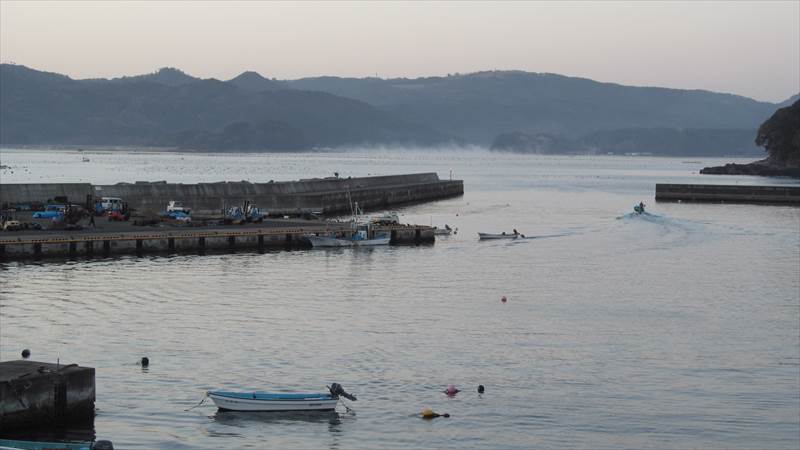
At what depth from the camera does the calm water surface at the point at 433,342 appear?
38219 mm

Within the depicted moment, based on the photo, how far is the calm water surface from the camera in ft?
125

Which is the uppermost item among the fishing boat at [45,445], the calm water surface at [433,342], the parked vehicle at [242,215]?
the parked vehicle at [242,215]

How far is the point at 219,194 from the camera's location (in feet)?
379

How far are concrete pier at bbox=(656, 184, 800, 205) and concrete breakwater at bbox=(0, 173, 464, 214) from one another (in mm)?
48437

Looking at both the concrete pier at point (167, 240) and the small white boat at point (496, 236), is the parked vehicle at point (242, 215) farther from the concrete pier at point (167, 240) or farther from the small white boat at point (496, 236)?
the small white boat at point (496, 236)

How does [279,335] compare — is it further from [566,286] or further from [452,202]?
[452,202]

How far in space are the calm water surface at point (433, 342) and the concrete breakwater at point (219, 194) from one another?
1042 inches

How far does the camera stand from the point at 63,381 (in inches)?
1412

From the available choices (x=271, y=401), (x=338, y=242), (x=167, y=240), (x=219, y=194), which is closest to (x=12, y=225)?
(x=167, y=240)

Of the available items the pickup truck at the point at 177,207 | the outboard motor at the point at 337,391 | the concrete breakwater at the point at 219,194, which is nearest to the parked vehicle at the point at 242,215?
the pickup truck at the point at 177,207

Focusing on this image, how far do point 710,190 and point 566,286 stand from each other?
106582 millimetres

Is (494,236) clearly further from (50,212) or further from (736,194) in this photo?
(736,194)

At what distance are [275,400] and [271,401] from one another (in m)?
0.14

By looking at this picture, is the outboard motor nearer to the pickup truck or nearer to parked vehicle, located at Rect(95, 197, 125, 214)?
the pickup truck
